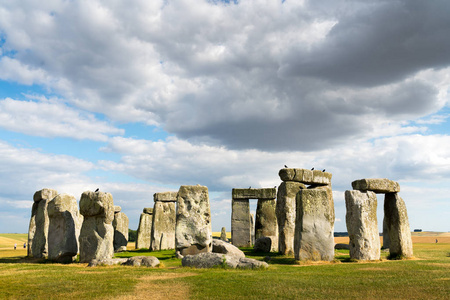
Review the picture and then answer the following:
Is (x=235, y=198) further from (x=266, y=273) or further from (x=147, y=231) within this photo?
(x=266, y=273)

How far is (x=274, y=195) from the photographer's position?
2552 cm

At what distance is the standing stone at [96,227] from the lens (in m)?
14.7

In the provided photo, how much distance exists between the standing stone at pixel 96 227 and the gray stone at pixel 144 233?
12.5m

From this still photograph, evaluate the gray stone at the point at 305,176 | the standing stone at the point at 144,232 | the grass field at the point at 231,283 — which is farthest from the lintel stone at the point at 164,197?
the grass field at the point at 231,283

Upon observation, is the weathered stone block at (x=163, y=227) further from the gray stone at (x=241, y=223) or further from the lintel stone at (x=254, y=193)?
the lintel stone at (x=254, y=193)

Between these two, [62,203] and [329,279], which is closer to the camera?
[329,279]

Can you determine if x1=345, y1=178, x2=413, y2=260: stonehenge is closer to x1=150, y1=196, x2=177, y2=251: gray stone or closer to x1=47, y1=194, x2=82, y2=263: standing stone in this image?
x1=47, y1=194, x2=82, y2=263: standing stone

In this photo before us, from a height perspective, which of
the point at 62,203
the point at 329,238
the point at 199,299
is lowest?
the point at 199,299

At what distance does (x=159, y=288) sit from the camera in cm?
938

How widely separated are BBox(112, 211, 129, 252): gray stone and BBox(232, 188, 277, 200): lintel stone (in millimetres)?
8311

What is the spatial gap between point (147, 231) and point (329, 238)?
1622 cm

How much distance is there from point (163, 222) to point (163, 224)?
0.44 ft

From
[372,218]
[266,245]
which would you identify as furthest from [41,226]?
[372,218]

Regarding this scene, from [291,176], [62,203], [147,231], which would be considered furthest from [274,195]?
[62,203]
